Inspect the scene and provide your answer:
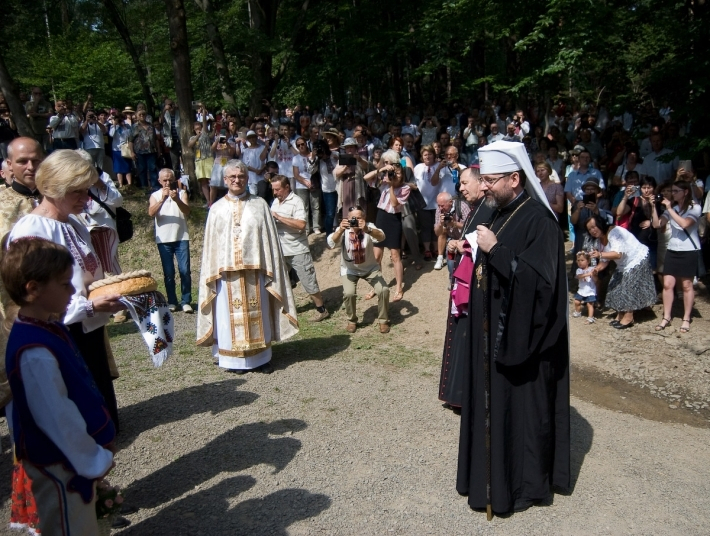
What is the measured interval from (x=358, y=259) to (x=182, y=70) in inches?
272

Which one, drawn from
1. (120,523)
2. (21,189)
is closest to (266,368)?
(120,523)

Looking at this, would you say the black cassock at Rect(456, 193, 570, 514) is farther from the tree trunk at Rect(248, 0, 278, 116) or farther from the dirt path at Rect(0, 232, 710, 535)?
the tree trunk at Rect(248, 0, 278, 116)

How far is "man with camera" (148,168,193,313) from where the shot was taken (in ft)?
29.2

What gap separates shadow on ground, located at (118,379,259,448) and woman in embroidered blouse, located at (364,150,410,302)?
4.13 metres

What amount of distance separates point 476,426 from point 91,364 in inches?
103

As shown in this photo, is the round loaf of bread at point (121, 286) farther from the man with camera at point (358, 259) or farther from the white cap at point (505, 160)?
the man with camera at point (358, 259)

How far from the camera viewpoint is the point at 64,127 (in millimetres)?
14633

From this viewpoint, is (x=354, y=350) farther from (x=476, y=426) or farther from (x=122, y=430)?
A: (x=476, y=426)

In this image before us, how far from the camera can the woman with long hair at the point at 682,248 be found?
27.3 ft

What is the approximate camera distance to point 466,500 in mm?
4367

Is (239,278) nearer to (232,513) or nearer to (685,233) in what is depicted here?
(232,513)

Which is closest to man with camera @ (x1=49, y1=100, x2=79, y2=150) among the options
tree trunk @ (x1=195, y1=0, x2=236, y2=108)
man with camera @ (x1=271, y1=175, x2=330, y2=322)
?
tree trunk @ (x1=195, y1=0, x2=236, y2=108)

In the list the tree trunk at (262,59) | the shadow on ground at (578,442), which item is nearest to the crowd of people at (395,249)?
the shadow on ground at (578,442)

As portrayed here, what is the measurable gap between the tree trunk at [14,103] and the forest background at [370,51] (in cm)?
11
